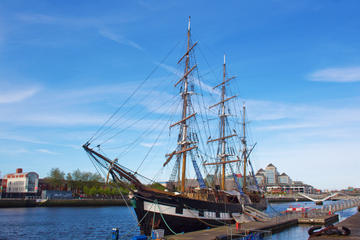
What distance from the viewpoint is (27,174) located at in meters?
118

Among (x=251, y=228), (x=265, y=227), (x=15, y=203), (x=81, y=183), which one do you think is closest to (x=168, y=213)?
(x=251, y=228)

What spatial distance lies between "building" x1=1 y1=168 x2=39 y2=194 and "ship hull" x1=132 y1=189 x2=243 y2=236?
106 m

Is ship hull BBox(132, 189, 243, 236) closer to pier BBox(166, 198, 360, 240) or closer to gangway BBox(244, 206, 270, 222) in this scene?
pier BBox(166, 198, 360, 240)

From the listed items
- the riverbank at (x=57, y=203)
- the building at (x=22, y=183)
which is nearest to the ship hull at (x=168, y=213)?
the riverbank at (x=57, y=203)

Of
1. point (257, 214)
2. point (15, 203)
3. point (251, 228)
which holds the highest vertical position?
point (251, 228)

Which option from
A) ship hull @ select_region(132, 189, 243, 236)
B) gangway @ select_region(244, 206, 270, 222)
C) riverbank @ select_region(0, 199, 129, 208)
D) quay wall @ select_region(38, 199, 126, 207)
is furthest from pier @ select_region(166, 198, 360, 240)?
quay wall @ select_region(38, 199, 126, 207)

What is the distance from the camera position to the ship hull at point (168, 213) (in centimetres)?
2861

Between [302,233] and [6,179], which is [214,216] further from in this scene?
[6,179]

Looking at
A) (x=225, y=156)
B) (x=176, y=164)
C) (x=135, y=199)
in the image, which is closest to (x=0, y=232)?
(x=135, y=199)

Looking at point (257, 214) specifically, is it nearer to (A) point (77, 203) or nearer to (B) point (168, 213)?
(B) point (168, 213)

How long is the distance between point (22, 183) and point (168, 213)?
362ft

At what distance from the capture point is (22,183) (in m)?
118

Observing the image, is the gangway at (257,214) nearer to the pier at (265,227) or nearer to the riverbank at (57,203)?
the pier at (265,227)

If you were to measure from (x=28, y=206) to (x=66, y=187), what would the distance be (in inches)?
1337
